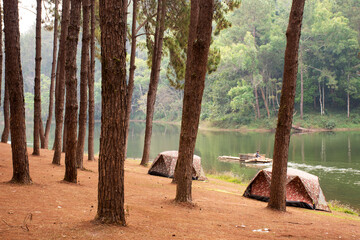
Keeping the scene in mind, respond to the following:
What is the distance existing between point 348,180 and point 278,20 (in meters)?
42.1

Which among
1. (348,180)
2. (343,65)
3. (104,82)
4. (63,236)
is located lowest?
(348,180)

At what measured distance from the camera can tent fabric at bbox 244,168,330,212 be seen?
10594 millimetres

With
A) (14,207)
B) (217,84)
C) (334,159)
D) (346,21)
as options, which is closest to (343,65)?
(346,21)

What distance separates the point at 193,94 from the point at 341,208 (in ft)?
24.5

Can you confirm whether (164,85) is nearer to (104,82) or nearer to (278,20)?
(278,20)

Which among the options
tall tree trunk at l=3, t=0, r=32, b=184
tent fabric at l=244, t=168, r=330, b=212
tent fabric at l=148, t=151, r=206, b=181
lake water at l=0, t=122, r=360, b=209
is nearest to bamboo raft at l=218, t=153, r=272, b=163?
lake water at l=0, t=122, r=360, b=209

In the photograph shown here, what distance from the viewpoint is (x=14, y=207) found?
17.0 feet

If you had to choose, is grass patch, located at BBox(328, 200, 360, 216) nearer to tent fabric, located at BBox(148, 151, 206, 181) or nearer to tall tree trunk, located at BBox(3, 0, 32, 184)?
tent fabric, located at BBox(148, 151, 206, 181)

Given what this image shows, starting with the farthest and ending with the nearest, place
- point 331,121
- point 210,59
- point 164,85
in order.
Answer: point 164,85
point 331,121
point 210,59

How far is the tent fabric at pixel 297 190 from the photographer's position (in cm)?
1059

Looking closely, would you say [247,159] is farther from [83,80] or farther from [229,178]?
[83,80]

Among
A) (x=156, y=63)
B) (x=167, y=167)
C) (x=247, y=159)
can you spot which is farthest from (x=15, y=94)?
(x=247, y=159)

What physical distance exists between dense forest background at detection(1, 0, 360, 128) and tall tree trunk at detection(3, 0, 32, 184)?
1617 inches

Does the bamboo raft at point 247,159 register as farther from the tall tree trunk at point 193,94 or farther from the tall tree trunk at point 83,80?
the tall tree trunk at point 193,94
